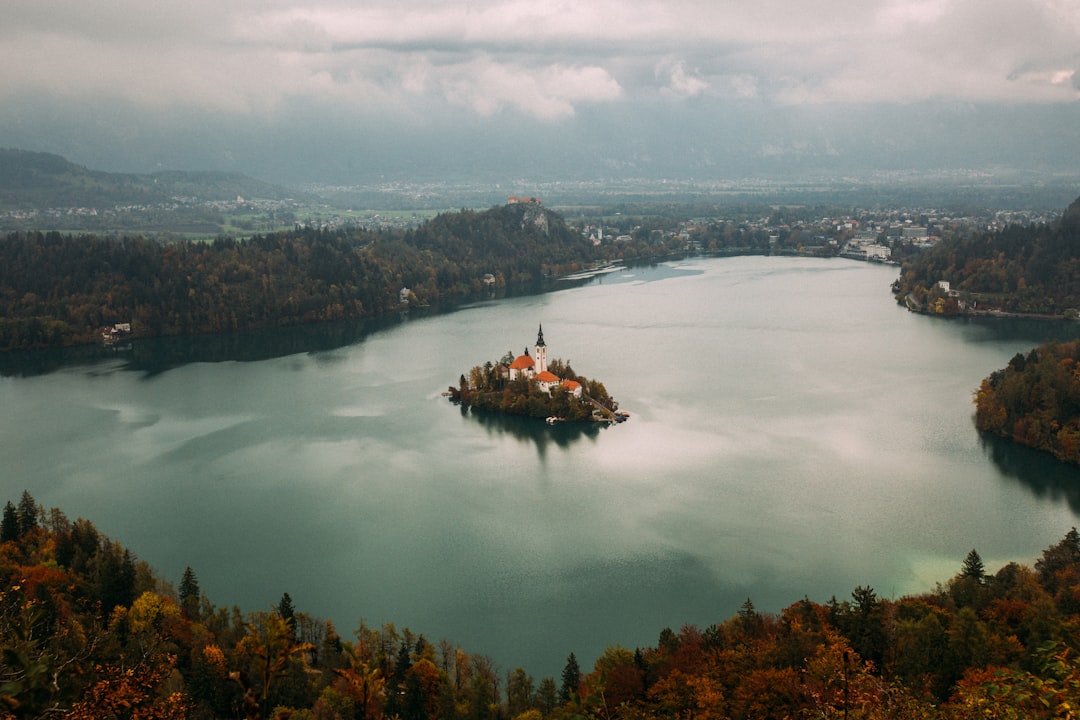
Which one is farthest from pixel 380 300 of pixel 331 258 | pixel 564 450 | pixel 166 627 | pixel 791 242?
pixel 791 242

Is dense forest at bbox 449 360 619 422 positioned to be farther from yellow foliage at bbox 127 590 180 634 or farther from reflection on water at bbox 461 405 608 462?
yellow foliage at bbox 127 590 180 634

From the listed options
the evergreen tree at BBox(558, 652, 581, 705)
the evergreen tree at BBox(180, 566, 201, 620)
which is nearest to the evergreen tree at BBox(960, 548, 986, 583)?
the evergreen tree at BBox(558, 652, 581, 705)

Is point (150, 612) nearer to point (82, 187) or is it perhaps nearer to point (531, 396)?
point (531, 396)

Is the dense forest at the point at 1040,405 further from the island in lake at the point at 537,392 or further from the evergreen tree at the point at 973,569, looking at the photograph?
the island in lake at the point at 537,392

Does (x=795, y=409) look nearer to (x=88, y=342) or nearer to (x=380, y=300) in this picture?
(x=380, y=300)

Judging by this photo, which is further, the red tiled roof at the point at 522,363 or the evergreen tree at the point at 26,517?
the red tiled roof at the point at 522,363

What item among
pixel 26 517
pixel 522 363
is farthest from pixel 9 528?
pixel 522 363

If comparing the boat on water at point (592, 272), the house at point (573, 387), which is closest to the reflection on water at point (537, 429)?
the house at point (573, 387)

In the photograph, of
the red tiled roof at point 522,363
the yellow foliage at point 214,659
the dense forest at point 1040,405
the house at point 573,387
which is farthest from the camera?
the red tiled roof at point 522,363
